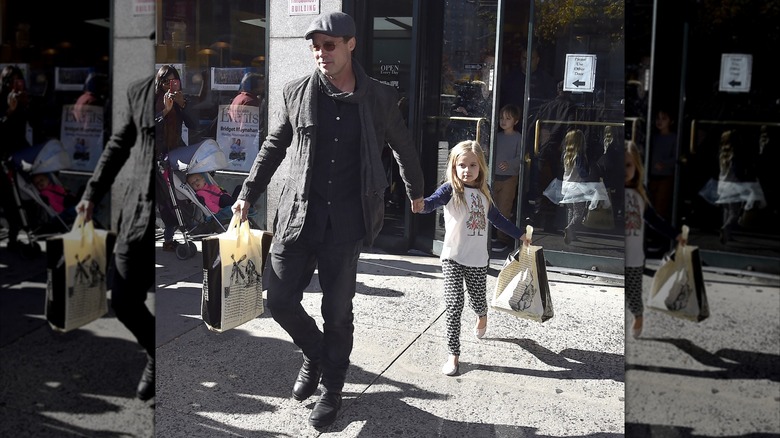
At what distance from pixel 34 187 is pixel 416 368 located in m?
2.45

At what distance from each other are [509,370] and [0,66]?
281cm

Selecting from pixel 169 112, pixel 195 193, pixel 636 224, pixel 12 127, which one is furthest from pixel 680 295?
pixel 195 193

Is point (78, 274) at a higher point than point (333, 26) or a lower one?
lower

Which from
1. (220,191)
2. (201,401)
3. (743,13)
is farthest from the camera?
(220,191)

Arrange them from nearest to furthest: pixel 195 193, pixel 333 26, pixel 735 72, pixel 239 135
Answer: pixel 735 72 → pixel 333 26 → pixel 239 135 → pixel 195 193

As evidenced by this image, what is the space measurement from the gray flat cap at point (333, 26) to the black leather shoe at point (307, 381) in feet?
4.67

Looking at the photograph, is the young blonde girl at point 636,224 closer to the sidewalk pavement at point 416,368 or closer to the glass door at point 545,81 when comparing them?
the sidewalk pavement at point 416,368

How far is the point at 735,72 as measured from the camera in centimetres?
118

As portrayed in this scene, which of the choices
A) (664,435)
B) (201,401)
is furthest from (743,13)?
(201,401)

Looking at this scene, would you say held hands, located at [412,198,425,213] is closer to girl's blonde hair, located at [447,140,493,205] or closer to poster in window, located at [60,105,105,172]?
girl's blonde hair, located at [447,140,493,205]

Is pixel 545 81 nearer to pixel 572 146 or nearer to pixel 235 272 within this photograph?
pixel 572 146

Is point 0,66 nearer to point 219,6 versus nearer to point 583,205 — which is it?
point 219,6

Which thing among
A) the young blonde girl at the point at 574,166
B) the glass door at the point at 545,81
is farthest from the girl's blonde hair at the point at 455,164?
the young blonde girl at the point at 574,166

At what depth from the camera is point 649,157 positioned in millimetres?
1232
